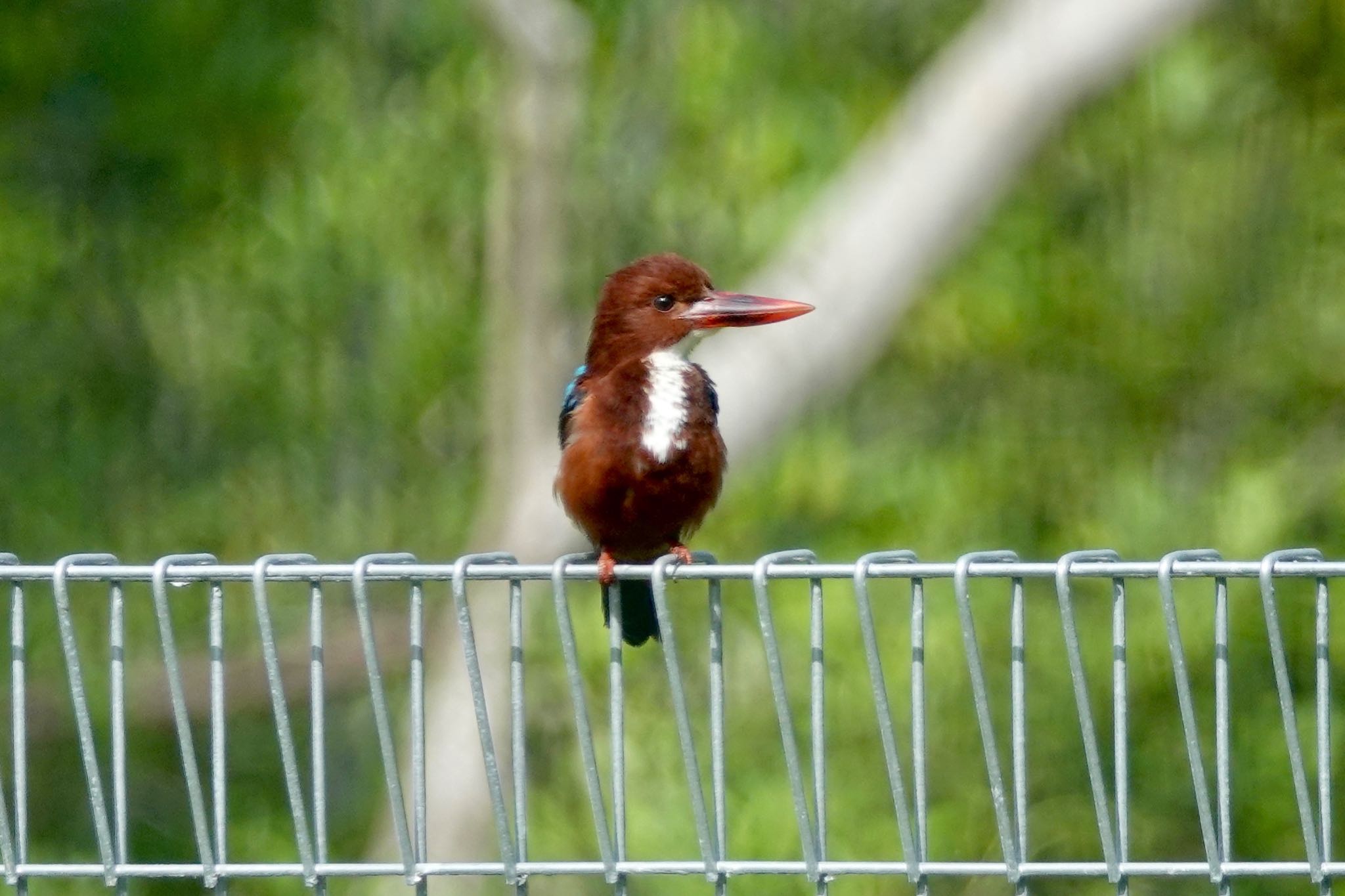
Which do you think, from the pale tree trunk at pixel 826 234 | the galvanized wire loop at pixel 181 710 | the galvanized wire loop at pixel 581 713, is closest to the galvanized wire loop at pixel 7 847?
the galvanized wire loop at pixel 181 710

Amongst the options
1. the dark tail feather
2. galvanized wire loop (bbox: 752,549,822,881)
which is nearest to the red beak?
the dark tail feather

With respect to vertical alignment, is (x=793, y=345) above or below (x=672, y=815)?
above

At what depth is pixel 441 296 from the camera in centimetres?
758

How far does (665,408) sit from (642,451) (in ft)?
0.37

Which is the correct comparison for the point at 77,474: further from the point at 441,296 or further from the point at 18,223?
the point at 441,296

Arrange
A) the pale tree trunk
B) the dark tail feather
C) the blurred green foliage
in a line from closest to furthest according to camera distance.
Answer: the dark tail feather
the pale tree trunk
the blurred green foliage

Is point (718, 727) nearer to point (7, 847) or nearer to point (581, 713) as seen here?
point (581, 713)

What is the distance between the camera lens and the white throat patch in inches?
113

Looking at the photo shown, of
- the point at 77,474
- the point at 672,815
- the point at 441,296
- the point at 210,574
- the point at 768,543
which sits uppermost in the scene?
the point at 441,296

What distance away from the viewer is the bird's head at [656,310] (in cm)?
325

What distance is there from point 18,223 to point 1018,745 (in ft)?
21.7

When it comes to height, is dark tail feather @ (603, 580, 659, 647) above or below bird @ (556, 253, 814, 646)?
below

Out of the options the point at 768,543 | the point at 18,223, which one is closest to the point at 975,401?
the point at 768,543

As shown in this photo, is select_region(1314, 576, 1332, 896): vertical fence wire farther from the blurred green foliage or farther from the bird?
the blurred green foliage
